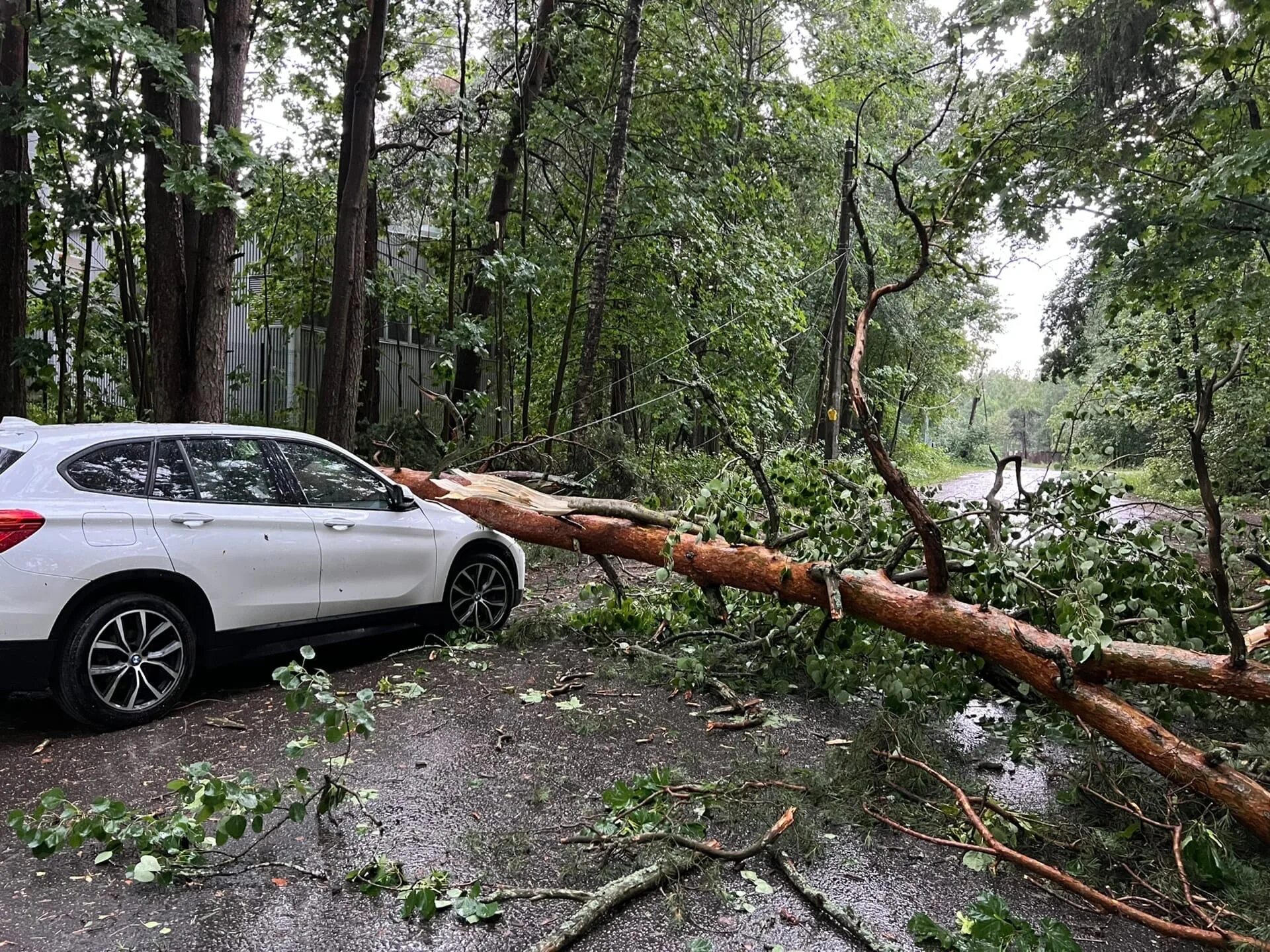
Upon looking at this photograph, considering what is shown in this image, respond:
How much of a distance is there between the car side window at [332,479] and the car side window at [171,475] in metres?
0.70

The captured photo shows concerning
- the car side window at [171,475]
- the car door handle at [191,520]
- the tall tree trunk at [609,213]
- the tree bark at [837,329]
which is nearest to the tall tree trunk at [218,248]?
the car side window at [171,475]

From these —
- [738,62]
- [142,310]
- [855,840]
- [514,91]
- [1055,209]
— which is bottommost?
[855,840]

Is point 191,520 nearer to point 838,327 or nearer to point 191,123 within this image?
point 191,123

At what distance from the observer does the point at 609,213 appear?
1138 centimetres

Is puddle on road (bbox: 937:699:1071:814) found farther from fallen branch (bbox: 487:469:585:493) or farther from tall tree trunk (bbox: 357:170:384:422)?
tall tree trunk (bbox: 357:170:384:422)

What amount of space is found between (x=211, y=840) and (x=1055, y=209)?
11728 millimetres

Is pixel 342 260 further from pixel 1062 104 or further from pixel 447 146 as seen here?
pixel 1062 104

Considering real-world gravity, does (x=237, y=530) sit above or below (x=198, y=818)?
above

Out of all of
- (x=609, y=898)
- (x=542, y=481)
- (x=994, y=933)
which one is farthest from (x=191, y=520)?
(x=994, y=933)

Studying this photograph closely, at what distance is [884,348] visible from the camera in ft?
88.1

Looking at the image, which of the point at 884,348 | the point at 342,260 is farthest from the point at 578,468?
the point at 884,348

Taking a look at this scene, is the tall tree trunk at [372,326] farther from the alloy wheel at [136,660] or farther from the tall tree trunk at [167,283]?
the alloy wheel at [136,660]

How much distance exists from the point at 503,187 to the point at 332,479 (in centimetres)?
907

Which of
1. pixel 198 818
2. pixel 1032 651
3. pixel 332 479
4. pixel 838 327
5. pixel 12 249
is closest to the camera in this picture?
pixel 198 818
